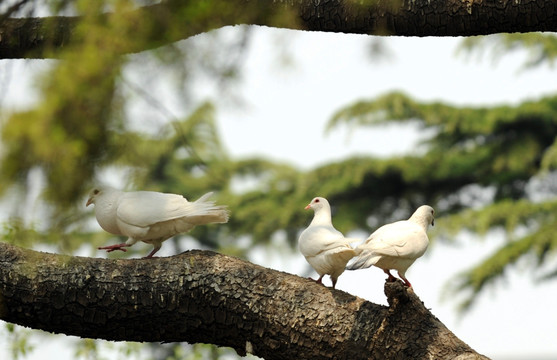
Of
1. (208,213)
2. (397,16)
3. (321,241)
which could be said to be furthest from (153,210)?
(397,16)

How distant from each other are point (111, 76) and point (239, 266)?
177 centimetres

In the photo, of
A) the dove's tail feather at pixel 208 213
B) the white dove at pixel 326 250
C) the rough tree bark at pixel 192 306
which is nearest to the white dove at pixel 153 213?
the dove's tail feather at pixel 208 213

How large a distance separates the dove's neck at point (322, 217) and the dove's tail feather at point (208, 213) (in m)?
0.56

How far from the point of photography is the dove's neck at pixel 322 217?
4431mm

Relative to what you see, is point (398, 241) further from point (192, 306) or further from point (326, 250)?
point (192, 306)

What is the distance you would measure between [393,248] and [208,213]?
3.11ft

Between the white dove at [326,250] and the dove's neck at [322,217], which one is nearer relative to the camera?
the white dove at [326,250]

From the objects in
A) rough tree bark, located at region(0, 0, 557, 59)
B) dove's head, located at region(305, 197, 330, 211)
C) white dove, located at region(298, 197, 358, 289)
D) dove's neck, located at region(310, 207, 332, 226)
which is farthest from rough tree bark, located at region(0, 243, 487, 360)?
rough tree bark, located at region(0, 0, 557, 59)

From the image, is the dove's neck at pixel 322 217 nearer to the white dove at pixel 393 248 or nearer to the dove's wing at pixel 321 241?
the dove's wing at pixel 321 241

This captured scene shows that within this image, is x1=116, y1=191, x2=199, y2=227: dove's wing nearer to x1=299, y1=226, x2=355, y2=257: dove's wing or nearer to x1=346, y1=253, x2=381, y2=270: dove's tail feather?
x1=299, y1=226, x2=355, y2=257: dove's wing

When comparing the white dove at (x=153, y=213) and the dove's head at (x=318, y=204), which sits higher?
the dove's head at (x=318, y=204)

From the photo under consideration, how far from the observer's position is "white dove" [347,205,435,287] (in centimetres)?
365

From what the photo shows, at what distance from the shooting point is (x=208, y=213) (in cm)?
409

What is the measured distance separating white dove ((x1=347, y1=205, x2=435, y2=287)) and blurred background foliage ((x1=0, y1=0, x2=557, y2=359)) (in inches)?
36.8
